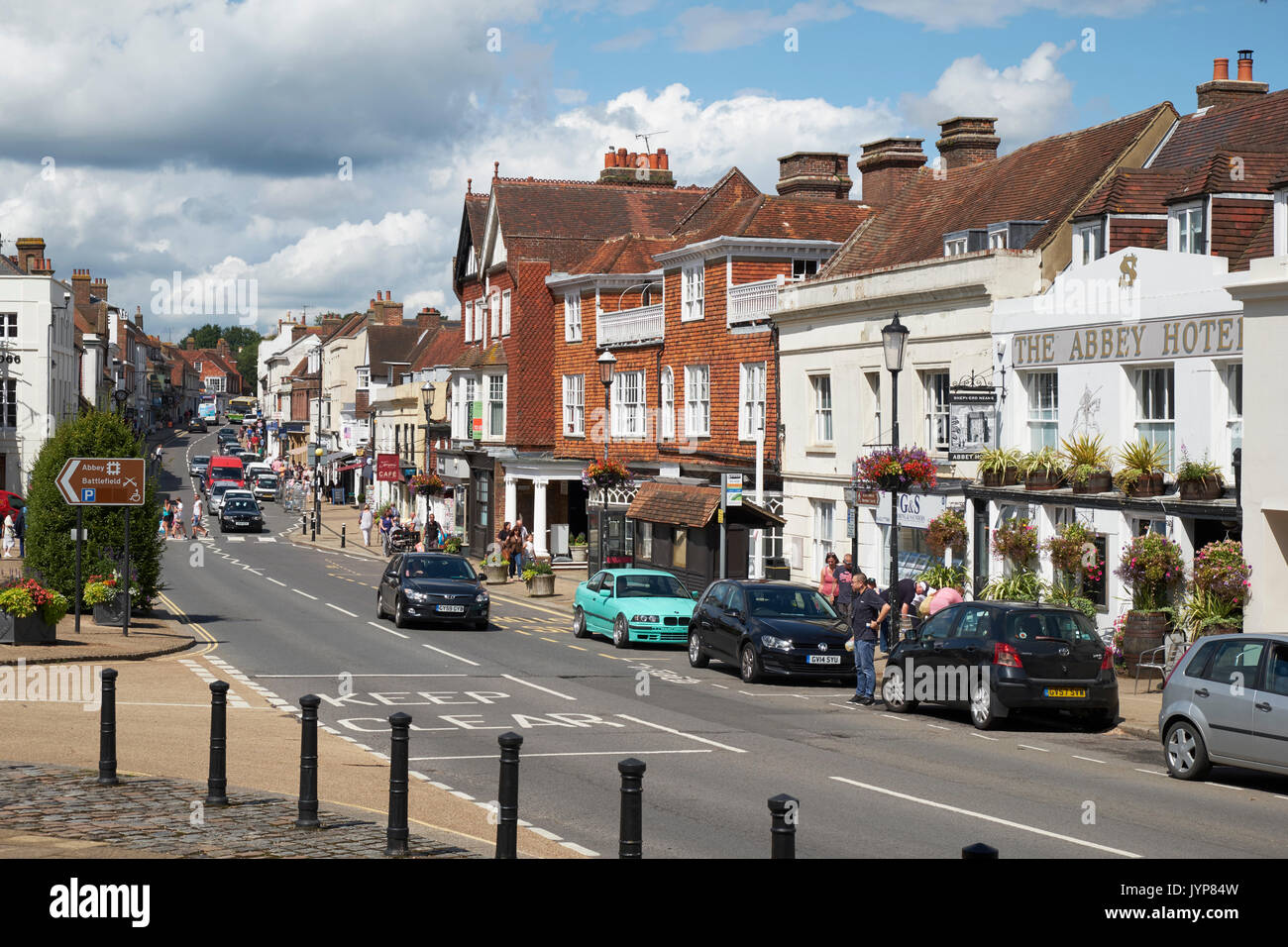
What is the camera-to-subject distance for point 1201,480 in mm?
22375

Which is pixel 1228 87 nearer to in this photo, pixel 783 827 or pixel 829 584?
pixel 829 584

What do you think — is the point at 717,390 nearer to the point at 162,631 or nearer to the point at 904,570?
the point at 904,570

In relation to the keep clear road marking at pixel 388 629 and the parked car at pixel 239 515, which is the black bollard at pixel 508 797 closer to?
the keep clear road marking at pixel 388 629

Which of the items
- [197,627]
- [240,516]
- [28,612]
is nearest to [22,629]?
[28,612]

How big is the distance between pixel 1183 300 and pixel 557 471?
1226 inches

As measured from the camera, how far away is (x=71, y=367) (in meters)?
83.4

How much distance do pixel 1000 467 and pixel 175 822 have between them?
1902cm

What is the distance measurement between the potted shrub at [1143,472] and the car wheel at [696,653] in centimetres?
748

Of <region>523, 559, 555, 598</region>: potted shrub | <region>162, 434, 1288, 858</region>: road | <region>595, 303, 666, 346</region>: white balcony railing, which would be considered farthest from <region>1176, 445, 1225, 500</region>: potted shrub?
<region>595, 303, 666, 346</region>: white balcony railing

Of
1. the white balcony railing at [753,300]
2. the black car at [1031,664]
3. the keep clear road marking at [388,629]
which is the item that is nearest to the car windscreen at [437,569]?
the keep clear road marking at [388,629]

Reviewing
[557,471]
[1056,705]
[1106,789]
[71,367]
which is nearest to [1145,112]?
[1056,705]

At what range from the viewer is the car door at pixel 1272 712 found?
1394 cm

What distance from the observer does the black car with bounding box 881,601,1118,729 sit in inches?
727
